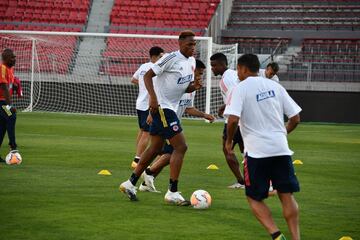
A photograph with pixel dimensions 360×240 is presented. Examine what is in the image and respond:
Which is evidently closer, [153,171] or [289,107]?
[289,107]

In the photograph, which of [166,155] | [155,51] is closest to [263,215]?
[166,155]

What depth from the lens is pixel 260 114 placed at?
827 cm

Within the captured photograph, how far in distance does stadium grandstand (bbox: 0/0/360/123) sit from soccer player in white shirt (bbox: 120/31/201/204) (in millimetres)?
22439

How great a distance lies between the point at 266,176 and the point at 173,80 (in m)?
3.86

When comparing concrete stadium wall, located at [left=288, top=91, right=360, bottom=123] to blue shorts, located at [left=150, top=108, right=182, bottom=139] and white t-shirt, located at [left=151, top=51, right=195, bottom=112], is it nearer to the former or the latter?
white t-shirt, located at [left=151, top=51, right=195, bottom=112]

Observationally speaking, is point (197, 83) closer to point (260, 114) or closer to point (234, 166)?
point (234, 166)

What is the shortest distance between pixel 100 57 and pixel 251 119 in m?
29.7

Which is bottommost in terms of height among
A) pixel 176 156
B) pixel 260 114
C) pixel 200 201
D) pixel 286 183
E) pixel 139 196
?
pixel 139 196

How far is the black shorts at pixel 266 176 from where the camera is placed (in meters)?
8.27

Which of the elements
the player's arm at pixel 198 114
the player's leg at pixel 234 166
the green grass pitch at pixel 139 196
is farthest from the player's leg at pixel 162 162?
the player's leg at pixel 234 166

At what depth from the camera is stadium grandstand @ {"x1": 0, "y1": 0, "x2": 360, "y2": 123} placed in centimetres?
3588

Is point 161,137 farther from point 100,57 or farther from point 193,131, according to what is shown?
point 100,57

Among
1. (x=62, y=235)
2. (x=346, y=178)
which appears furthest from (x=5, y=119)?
(x=62, y=235)

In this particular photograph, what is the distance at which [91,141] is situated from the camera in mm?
22562
